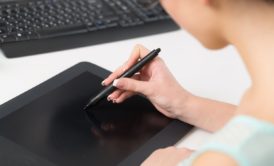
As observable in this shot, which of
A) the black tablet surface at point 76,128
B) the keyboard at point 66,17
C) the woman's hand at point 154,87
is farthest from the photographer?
the keyboard at point 66,17

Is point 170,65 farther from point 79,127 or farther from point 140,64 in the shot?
point 79,127

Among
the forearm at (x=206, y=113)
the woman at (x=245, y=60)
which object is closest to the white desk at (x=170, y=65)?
the forearm at (x=206, y=113)

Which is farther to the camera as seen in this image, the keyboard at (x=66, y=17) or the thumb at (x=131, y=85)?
the keyboard at (x=66, y=17)

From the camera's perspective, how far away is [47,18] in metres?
0.91

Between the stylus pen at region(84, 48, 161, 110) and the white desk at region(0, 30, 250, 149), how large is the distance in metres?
0.09

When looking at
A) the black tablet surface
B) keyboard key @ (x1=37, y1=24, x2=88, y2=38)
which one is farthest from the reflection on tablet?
keyboard key @ (x1=37, y1=24, x2=88, y2=38)

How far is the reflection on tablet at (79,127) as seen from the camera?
65 cm

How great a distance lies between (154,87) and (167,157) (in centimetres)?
15

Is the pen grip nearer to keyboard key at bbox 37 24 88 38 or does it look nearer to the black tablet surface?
the black tablet surface

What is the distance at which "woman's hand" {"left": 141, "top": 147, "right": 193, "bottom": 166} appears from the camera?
650 mm

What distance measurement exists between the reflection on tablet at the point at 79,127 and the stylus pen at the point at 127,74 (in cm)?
1

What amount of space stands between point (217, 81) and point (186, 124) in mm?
159

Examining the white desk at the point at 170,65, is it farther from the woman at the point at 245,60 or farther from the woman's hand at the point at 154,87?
the woman at the point at 245,60

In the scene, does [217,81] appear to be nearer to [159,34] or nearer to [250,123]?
[159,34]
